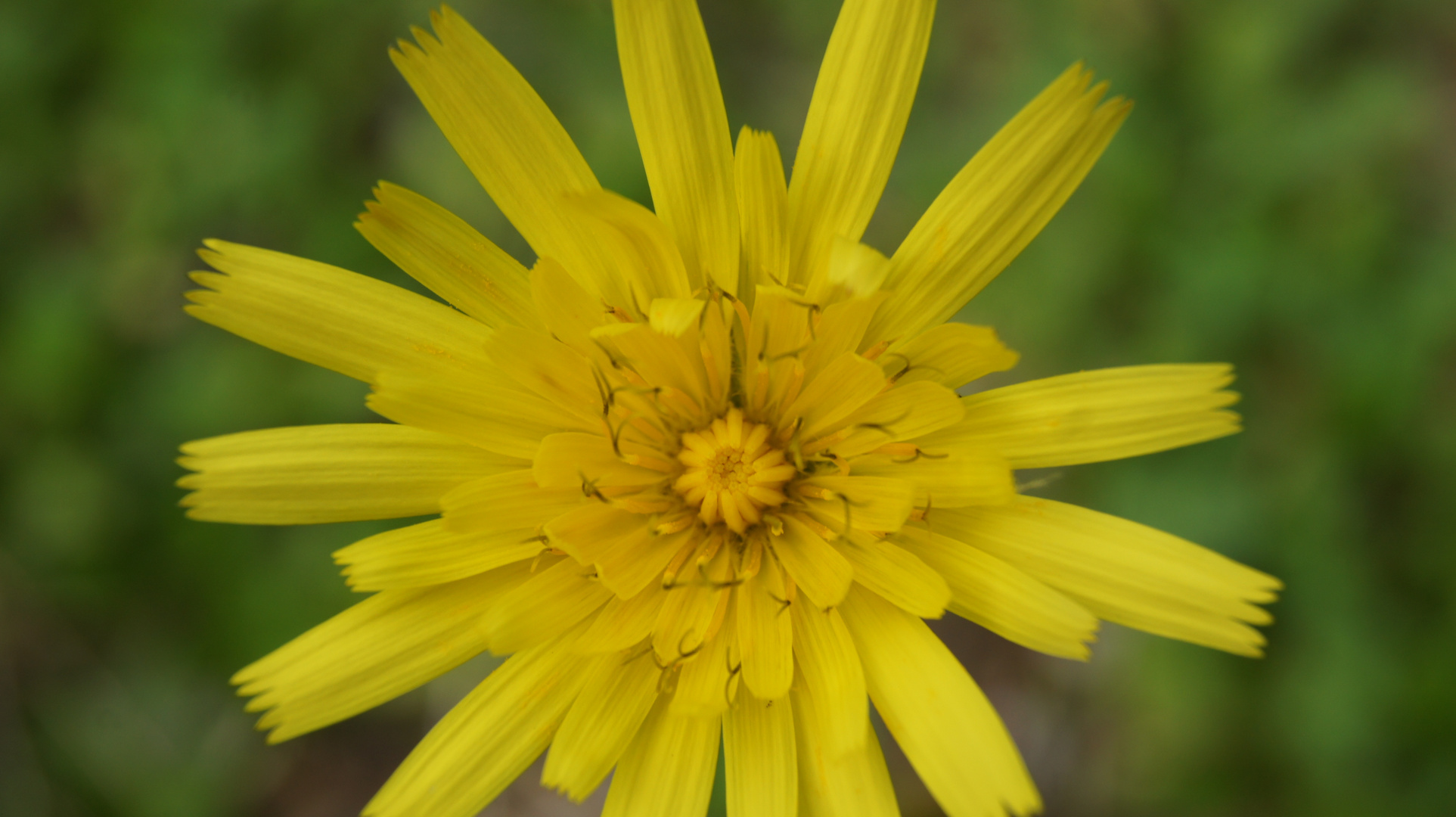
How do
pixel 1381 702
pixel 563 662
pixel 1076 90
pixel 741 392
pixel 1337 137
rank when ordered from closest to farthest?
pixel 1076 90
pixel 563 662
pixel 741 392
pixel 1381 702
pixel 1337 137

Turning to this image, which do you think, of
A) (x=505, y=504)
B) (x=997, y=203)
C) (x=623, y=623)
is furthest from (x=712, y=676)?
(x=997, y=203)

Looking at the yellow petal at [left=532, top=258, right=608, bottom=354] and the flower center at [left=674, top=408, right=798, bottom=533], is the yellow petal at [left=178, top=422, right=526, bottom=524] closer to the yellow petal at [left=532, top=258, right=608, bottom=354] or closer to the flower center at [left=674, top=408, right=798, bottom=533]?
the yellow petal at [left=532, top=258, right=608, bottom=354]

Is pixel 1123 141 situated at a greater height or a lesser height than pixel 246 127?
greater

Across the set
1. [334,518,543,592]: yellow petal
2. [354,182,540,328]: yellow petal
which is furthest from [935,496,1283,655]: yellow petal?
[354,182,540,328]: yellow petal

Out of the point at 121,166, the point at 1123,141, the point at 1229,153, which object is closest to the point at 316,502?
the point at 121,166

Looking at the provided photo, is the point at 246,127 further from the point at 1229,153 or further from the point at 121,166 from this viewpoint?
the point at 1229,153

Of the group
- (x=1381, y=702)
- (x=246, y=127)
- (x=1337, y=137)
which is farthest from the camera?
(x=246, y=127)
